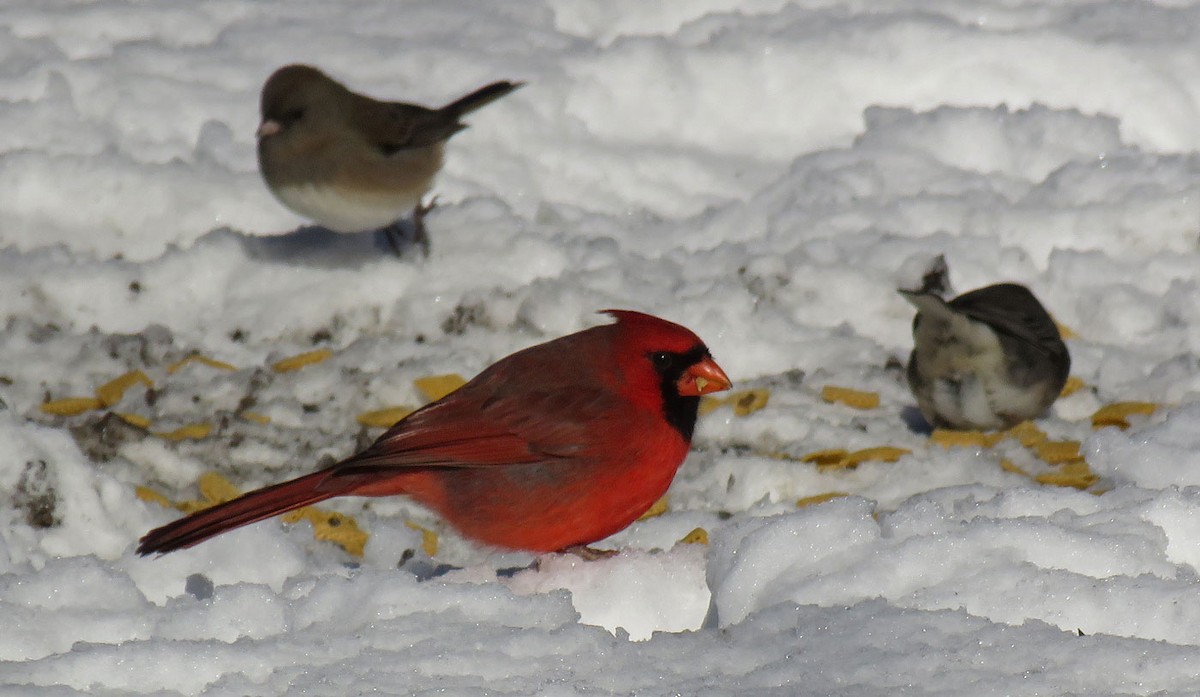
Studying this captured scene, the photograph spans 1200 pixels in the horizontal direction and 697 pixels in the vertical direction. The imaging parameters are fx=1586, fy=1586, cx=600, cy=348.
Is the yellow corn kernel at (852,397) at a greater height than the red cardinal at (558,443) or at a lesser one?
lesser

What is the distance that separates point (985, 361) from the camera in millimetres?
4895

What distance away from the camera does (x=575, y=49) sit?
7418mm

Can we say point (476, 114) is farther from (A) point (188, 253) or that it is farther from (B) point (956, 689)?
(B) point (956, 689)

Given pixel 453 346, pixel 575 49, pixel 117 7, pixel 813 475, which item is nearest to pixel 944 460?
pixel 813 475

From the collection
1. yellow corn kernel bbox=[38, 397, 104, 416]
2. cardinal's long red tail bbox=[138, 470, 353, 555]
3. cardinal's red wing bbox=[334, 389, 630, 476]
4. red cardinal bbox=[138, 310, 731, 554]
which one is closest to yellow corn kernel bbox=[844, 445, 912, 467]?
red cardinal bbox=[138, 310, 731, 554]

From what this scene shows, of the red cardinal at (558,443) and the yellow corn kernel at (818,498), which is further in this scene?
the yellow corn kernel at (818,498)

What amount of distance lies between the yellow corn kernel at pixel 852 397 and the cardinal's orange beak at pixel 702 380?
1446 mm

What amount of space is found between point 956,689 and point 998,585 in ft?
1.46

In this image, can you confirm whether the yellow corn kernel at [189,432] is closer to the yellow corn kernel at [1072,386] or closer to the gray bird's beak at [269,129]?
the gray bird's beak at [269,129]

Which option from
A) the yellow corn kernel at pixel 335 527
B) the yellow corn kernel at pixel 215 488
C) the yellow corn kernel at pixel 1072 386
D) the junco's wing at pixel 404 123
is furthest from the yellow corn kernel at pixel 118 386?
the yellow corn kernel at pixel 1072 386

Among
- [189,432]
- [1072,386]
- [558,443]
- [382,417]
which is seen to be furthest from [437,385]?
[1072,386]

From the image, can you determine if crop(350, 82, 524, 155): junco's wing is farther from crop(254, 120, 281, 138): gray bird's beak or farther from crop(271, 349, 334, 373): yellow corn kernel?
crop(271, 349, 334, 373): yellow corn kernel

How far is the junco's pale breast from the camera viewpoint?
4828 millimetres

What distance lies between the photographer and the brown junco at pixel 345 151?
5.74 metres
